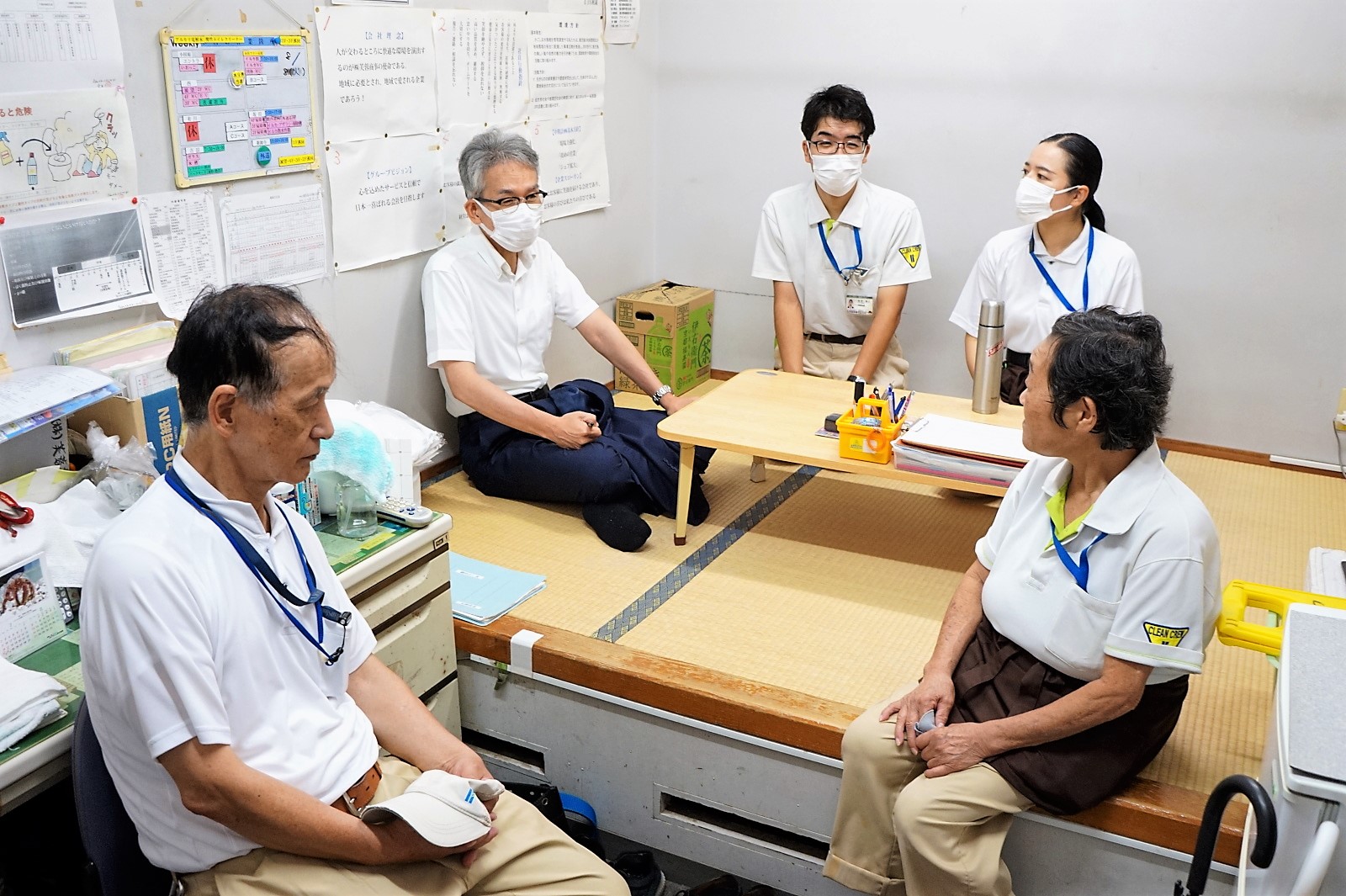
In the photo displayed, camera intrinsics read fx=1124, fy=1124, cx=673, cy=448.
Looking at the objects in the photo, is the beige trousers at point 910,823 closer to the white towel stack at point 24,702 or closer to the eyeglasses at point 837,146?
the white towel stack at point 24,702

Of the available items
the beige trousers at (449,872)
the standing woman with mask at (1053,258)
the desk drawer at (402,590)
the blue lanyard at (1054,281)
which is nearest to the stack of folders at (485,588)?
the desk drawer at (402,590)

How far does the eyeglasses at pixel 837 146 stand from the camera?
11.9 ft

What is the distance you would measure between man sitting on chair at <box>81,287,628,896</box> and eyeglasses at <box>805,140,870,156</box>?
7.94ft

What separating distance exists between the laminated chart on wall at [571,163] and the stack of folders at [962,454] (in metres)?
1.68

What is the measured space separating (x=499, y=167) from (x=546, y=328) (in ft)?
1.79

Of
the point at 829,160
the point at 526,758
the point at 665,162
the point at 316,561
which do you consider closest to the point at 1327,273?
the point at 829,160

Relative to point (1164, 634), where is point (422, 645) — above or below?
below

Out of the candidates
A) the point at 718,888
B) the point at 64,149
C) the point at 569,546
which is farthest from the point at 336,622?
the point at 569,546

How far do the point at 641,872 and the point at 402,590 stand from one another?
776 millimetres

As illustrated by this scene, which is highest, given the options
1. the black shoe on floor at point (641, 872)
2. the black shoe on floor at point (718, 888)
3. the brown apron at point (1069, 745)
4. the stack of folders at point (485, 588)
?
the brown apron at point (1069, 745)

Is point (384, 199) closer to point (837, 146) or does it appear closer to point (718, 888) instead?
point (837, 146)

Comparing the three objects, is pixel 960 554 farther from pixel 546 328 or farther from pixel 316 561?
pixel 316 561

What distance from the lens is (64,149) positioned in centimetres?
221

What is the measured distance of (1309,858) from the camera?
1237mm
